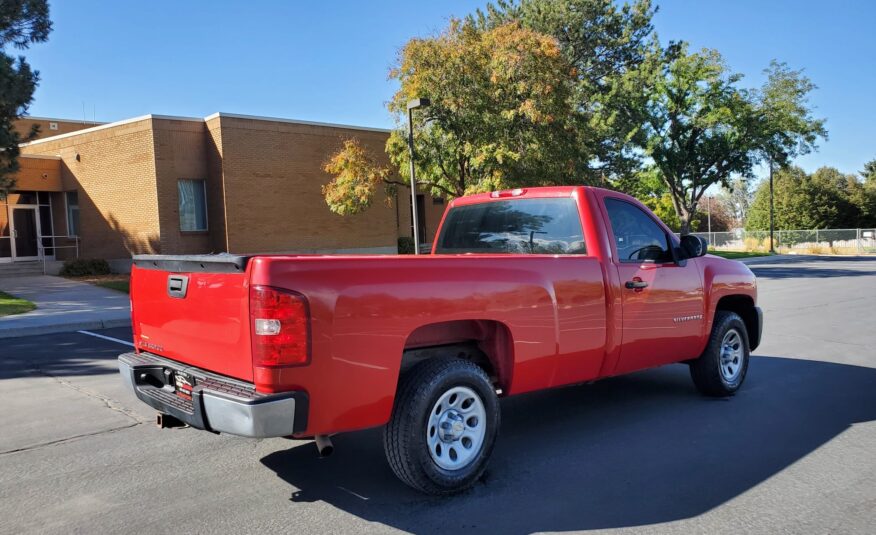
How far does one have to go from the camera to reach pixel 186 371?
395 cm

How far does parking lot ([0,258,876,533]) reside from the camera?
3746 millimetres

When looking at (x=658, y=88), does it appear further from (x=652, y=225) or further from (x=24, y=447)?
(x=24, y=447)

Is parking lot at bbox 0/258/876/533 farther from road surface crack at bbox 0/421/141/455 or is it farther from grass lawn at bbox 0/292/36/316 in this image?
grass lawn at bbox 0/292/36/316

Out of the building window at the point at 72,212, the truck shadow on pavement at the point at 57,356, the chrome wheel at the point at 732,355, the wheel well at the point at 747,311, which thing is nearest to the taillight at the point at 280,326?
the chrome wheel at the point at 732,355

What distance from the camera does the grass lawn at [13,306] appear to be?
46.8ft

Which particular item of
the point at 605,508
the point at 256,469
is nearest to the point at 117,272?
the point at 256,469

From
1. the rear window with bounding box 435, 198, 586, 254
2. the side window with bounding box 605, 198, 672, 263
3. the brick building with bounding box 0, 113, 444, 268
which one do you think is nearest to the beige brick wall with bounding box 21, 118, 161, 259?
the brick building with bounding box 0, 113, 444, 268

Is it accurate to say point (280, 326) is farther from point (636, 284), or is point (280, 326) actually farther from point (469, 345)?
point (636, 284)

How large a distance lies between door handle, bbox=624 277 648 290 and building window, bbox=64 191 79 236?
2662 cm

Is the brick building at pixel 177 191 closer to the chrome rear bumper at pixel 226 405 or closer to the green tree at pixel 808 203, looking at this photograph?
the chrome rear bumper at pixel 226 405

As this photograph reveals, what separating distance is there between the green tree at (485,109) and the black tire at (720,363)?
14265 mm

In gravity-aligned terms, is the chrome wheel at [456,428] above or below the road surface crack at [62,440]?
above

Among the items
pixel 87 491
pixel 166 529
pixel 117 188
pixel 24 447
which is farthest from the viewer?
pixel 117 188

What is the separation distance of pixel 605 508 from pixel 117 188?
2439 centimetres
